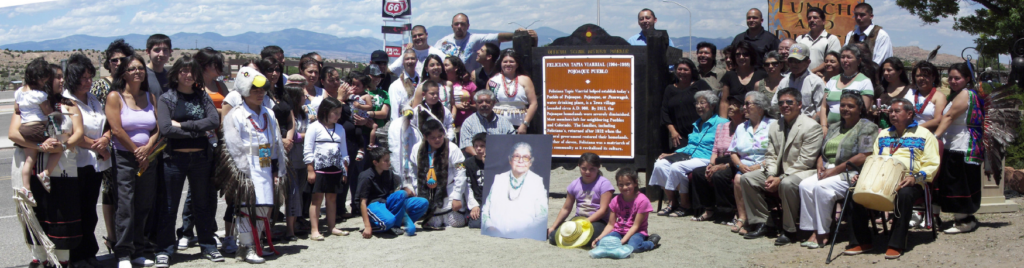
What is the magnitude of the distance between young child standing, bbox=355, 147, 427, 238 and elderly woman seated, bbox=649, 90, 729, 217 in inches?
101

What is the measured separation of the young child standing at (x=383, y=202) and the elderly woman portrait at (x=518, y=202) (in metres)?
0.66

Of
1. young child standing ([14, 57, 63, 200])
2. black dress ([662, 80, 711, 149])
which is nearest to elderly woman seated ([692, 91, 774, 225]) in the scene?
black dress ([662, 80, 711, 149])

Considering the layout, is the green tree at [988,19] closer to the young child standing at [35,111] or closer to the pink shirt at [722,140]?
the pink shirt at [722,140]

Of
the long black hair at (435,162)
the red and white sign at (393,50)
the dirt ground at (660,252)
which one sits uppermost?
the red and white sign at (393,50)

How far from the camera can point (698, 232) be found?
23.0 ft

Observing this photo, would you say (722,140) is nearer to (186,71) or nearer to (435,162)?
(435,162)

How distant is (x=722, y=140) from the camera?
7.50 metres

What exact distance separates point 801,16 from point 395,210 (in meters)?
6.81

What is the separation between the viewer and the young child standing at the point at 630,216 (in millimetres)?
6180

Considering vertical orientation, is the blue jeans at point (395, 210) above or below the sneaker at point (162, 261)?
above

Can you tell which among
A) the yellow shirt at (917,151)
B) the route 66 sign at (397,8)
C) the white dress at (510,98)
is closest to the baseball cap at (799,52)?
the yellow shirt at (917,151)

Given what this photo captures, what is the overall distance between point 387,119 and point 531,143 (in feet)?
6.89

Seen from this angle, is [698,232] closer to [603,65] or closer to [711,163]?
[711,163]

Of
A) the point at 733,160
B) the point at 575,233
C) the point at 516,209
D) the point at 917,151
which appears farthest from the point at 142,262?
the point at 917,151
